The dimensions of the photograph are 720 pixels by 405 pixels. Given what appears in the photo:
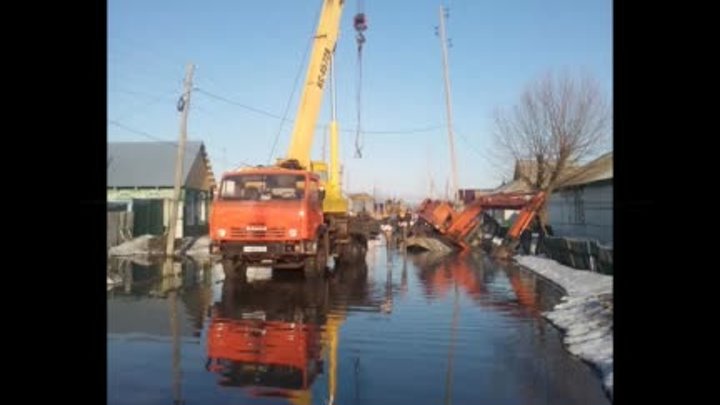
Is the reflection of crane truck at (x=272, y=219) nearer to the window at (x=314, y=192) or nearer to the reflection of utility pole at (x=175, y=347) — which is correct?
the window at (x=314, y=192)

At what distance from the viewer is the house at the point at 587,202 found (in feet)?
76.9

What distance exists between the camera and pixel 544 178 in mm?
31188

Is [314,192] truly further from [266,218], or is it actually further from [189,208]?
[189,208]

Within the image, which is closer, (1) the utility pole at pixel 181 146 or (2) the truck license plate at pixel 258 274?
(2) the truck license plate at pixel 258 274

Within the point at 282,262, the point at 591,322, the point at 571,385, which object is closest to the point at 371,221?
the point at 282,262

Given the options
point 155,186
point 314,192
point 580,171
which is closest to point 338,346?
point 314,192

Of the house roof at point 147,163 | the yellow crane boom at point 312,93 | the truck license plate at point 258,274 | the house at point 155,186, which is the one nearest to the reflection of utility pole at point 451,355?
the truck license plate at point 258,274

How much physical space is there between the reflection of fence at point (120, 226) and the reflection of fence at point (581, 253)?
19.0 metres

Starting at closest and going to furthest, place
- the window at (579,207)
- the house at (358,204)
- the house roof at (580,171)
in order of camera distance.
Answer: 1. the house roof at (580,171)
2. the house at (358,204)
3. the window at (579,207)

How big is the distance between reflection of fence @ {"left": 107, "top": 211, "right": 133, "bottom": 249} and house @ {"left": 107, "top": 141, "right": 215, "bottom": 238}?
644mm
